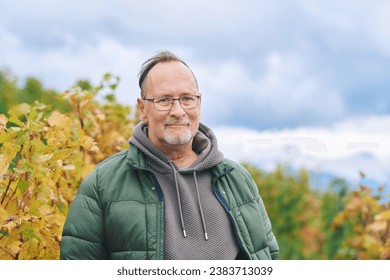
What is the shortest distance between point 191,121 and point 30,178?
710mm

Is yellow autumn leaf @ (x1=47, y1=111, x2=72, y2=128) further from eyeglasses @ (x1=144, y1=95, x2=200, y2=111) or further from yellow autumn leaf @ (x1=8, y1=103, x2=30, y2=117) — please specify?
eyeglasses @ (x1=144, y1=95, x2=200, y2=111)

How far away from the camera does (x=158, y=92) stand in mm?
2701

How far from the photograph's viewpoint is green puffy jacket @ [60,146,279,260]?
255 centimetres

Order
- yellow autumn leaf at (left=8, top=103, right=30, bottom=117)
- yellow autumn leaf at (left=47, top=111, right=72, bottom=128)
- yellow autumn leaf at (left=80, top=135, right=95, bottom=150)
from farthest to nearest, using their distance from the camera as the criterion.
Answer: yellow autumn leaf at (left=80, top=135, right=95, bottom=150) < yellow autumn leaf at (left=47, top=111, right=72, bottom=128) < yellow autumn leaf at (left=8, top=103, right=30, bottom=117)

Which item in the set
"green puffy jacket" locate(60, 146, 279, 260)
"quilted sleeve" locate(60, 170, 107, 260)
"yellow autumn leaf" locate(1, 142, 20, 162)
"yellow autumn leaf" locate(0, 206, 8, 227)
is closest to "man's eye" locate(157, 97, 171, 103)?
"green puffy jacket" locate(60, 146, 279, 260)

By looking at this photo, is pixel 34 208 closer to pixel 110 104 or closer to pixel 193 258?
pixel 193 258

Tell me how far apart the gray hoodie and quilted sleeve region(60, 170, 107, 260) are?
277mm

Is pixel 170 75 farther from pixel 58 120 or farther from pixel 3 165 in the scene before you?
pixel 3 165

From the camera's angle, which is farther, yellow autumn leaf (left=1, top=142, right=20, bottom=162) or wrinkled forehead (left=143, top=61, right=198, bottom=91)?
wrinkled forehead (left=143, top=61, right=198, bottom=91)

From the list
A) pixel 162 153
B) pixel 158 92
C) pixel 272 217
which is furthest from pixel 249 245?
pixel 272 217

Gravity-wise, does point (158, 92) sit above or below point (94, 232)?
above

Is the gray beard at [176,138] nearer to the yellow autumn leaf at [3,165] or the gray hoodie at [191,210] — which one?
the gray hoodie at [191,210]

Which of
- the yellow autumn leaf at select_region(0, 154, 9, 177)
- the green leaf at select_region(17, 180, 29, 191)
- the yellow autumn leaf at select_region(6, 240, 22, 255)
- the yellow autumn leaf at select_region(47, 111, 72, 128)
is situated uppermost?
the yellow autumn leaf at select_region(47, 111, 72, 128)
